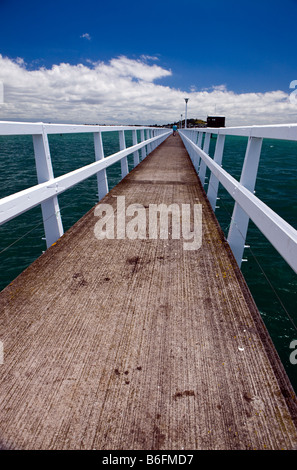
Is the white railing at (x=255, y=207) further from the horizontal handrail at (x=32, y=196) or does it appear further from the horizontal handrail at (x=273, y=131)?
the horizontal handrail at (x=32, y=196)

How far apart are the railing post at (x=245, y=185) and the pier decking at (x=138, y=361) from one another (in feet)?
1.16

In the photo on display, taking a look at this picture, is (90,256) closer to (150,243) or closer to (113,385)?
(150,243)

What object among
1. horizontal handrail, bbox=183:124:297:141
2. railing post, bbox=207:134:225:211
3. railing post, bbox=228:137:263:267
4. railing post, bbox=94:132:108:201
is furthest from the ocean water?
railing post, bbox=94:132:108:201

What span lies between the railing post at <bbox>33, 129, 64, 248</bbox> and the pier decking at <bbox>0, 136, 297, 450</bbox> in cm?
57

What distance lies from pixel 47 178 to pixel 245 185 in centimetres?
209

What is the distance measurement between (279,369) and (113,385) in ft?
3.08

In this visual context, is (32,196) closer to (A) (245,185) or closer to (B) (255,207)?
(B) (255,207)

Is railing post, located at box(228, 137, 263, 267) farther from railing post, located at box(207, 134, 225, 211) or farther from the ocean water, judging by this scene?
railing post, located at box(207, 134, 225, 211)

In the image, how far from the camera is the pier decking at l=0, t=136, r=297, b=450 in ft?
3.99

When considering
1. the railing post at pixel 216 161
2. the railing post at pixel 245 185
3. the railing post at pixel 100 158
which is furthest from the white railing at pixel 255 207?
the railing post at pixel 100 158

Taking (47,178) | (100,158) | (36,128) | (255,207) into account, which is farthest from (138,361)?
(100,158)

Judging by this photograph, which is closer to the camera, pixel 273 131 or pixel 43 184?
pixel 273 131

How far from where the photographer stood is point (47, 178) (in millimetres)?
2852
